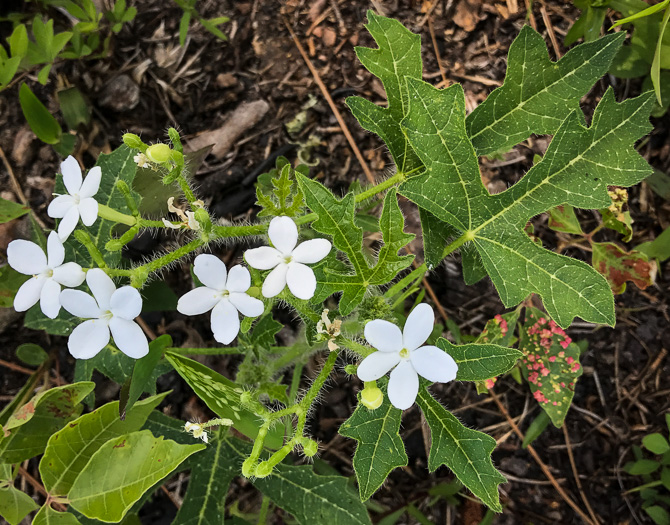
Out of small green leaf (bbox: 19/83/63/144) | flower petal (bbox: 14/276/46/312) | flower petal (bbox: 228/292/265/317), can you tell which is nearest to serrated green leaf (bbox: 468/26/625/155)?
flower petal (bbox: 228/292/265/317)

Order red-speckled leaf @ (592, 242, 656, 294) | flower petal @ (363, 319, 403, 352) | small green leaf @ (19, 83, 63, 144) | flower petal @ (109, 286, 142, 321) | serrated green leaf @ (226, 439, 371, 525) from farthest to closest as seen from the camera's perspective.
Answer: small green leaf @ (19, 83, 63, 144) → red-speckled leaf @ (592, 242, 656, 294) → serrated green leaf @ (226, 439, 371, 525) → flower petal @ (109, 286, 142, 321) → flower petal @ (363, 319, 403, 352)

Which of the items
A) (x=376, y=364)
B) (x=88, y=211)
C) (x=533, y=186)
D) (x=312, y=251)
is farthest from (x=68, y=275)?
(x=533, y=186)

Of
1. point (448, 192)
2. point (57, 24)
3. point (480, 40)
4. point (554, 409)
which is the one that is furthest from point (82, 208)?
point (480, 40)

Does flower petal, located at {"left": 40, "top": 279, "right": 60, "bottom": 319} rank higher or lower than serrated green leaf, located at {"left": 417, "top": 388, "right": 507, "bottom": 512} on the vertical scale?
higher

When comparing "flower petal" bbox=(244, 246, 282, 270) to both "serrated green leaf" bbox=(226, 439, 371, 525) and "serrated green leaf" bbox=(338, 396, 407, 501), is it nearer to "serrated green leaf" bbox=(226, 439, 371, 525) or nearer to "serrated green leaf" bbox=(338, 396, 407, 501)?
"serrated green leaf" bbox=(338, 396, 407, 501)

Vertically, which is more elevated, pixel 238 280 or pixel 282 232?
pixel 282 232

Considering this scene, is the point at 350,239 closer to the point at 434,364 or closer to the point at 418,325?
the point at 418,325
